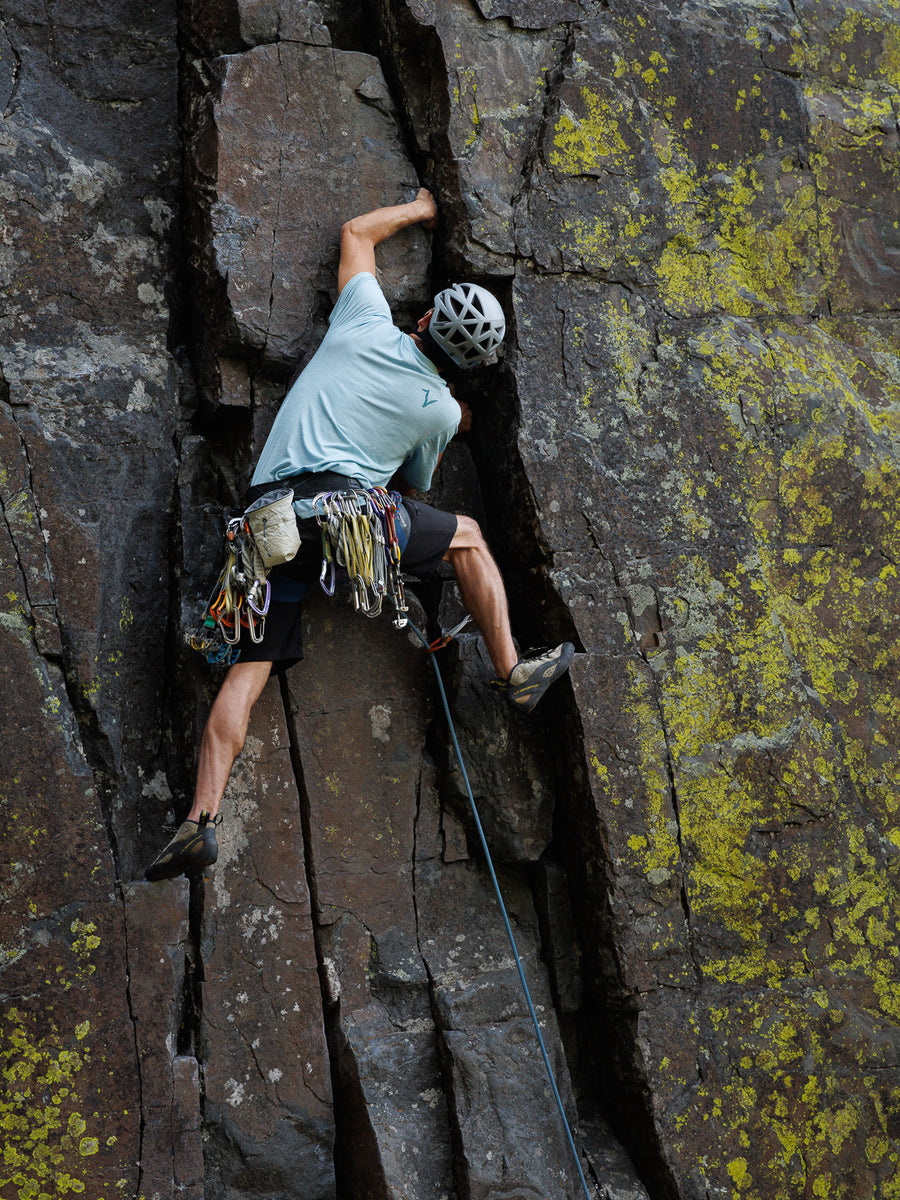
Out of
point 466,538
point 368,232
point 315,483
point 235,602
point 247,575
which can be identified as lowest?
point 235,602

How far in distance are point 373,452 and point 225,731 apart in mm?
1126

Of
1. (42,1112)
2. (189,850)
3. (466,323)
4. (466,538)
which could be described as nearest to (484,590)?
(466,538)

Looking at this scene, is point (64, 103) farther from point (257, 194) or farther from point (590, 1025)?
point (590, 1025)

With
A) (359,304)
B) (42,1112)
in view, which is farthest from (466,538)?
(42,1112)

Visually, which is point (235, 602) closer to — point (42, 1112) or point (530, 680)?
point (530, 680)

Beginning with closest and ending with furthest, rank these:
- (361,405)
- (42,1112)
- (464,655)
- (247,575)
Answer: (42,1112) < (247,575) < (361,405) < (464,655)

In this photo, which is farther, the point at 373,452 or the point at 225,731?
the point at 373,452

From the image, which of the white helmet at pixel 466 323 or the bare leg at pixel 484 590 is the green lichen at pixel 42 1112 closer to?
the bare leg at pixel 484 590

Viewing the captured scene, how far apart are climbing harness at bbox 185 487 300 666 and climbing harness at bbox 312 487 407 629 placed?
125mm

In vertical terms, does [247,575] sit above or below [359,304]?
below

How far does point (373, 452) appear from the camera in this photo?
410 cm

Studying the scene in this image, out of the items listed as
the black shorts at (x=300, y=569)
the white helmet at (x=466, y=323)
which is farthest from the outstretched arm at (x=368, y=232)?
the black shorts at (x=300, y=569)

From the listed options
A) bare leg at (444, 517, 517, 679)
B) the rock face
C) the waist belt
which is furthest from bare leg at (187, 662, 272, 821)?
bare leg at (444, 517, 517, 679)

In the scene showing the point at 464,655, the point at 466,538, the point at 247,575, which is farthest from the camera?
the point at 464,655
